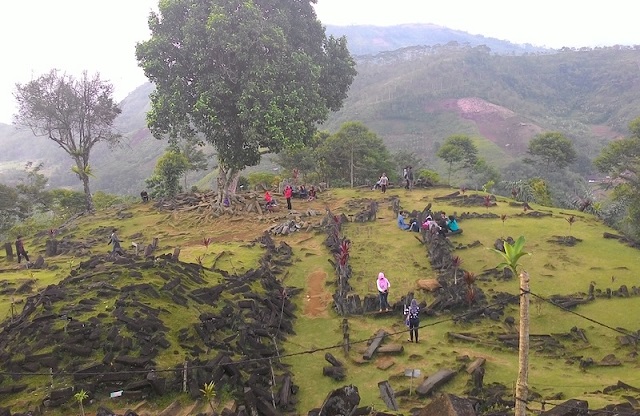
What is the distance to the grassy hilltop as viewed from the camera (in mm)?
12508

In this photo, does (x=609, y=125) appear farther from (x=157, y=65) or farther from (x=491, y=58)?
(x=157, y=65)

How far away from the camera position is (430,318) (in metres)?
17.3

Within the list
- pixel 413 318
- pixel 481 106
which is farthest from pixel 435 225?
pixel 481 106

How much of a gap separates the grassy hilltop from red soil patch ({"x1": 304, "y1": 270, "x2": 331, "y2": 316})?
0.08m

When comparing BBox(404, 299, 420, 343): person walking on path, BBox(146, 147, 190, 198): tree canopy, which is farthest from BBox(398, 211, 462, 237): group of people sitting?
BBox(146, 147, 190, 198): tree canopy

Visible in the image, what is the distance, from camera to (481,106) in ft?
385

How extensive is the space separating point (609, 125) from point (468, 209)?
10392 cm

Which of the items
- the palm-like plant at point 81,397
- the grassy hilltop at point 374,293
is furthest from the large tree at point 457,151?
the palm-like plant at point 81,397

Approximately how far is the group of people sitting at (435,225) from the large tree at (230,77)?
29.0ft

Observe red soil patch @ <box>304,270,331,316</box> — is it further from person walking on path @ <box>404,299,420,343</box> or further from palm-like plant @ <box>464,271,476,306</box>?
palm-like plant @ <box>464,271,476,306</box>

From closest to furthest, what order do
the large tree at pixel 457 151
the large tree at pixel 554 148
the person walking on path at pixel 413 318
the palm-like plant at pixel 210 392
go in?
the palm-like plant at pixel 210 392
the person walking on path at pixel 413 318
the large tree at pixel 554 148
the large tree at pixel 457 151

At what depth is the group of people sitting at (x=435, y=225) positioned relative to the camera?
24.0 meters

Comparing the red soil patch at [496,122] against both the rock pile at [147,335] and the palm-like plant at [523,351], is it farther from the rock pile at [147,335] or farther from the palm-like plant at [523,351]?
the palm-like plant at [523,351]

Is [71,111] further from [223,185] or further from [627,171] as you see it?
[627,171]
